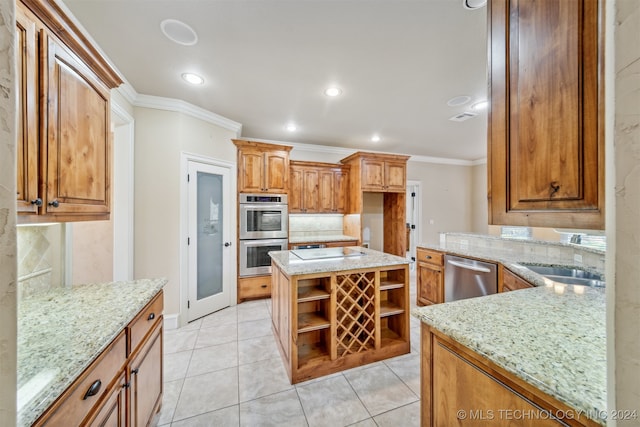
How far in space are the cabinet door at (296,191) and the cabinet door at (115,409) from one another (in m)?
3.29

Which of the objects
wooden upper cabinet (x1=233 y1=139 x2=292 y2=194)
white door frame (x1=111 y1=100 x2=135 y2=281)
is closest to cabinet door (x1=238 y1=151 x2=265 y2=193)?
wooden upper cabinet (x1=233 y1=139 x2=292 y2=194)

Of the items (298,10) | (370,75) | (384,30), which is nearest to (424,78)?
(370,75)

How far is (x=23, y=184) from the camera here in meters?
0.89

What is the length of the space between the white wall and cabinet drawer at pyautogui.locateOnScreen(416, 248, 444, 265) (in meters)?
3.19

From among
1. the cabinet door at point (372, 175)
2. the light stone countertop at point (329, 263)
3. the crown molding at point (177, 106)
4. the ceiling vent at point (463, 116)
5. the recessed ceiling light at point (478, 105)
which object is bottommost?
the light stone countertop at point (329, 263)

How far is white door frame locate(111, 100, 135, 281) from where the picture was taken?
2584mm

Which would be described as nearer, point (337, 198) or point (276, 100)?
point (276, 100)

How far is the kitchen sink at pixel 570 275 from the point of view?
187 centimetres

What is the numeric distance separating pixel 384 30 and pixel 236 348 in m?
3.11

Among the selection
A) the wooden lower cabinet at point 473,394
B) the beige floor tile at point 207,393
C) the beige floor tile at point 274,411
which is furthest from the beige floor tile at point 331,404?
the wooden lower cabinet at point 473,394

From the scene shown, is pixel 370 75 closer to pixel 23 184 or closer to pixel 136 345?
pixel 23 184

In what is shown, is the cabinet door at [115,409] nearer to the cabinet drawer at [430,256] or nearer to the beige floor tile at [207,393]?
the beige floor tile at [207,393]

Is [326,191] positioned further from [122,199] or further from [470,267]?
[122,199]

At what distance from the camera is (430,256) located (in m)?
3.20
